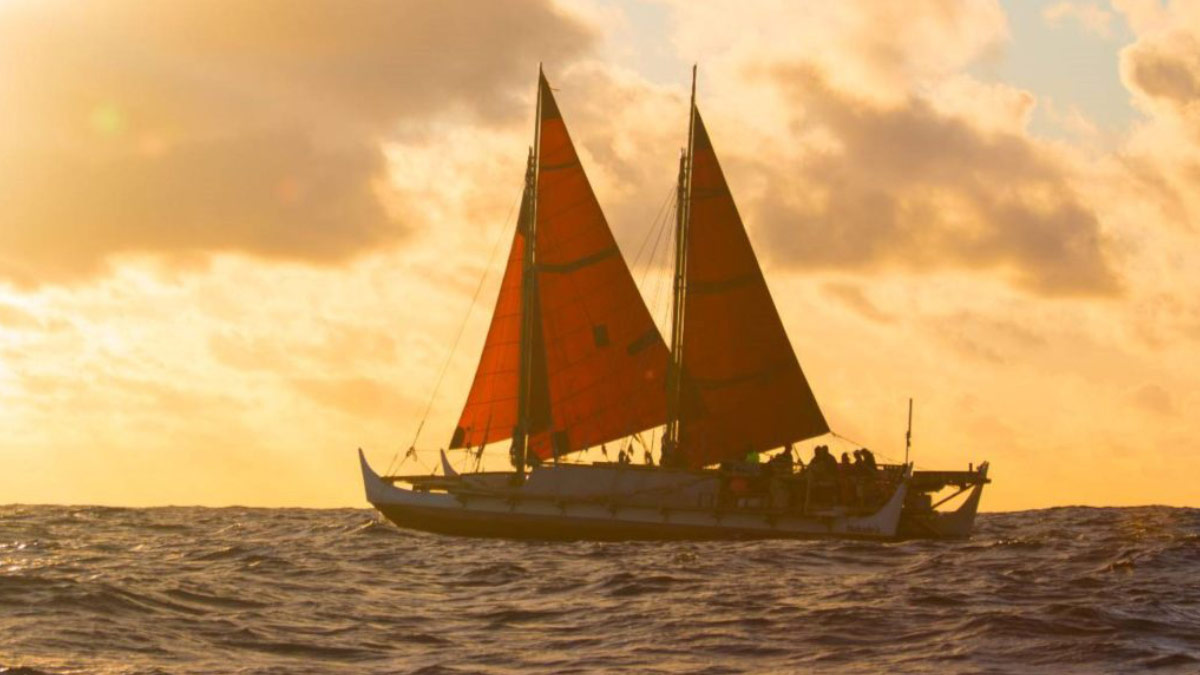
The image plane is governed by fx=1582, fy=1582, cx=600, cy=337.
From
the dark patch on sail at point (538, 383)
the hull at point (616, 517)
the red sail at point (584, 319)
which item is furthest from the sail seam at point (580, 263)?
the hull at point (616, 517)

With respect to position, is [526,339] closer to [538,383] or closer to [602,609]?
[538,383]

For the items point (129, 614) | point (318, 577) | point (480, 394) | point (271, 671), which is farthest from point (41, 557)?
point (271, 671)

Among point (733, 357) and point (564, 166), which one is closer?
point (733, 357)

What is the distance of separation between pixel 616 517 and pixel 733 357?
22.3ft

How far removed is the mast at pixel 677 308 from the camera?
176ft

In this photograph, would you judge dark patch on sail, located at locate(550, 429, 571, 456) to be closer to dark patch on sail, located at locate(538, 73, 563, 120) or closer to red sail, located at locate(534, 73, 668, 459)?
red sail, located at locate(534, 73, 668, 459)

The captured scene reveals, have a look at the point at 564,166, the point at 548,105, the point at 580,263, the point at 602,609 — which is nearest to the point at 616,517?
the point at 580,263

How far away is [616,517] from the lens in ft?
168

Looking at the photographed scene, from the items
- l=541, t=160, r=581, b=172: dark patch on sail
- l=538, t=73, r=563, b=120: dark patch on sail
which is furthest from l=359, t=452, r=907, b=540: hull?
l=538, t=73, r=563, b=120: dark patch on sail

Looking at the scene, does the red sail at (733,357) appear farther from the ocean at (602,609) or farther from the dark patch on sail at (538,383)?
the ocean at (602,609)

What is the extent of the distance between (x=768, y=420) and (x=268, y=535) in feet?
60.4

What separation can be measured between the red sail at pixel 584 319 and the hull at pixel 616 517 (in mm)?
2331

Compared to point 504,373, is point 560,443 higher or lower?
lower

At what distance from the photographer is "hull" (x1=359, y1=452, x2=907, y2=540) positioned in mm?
50406
